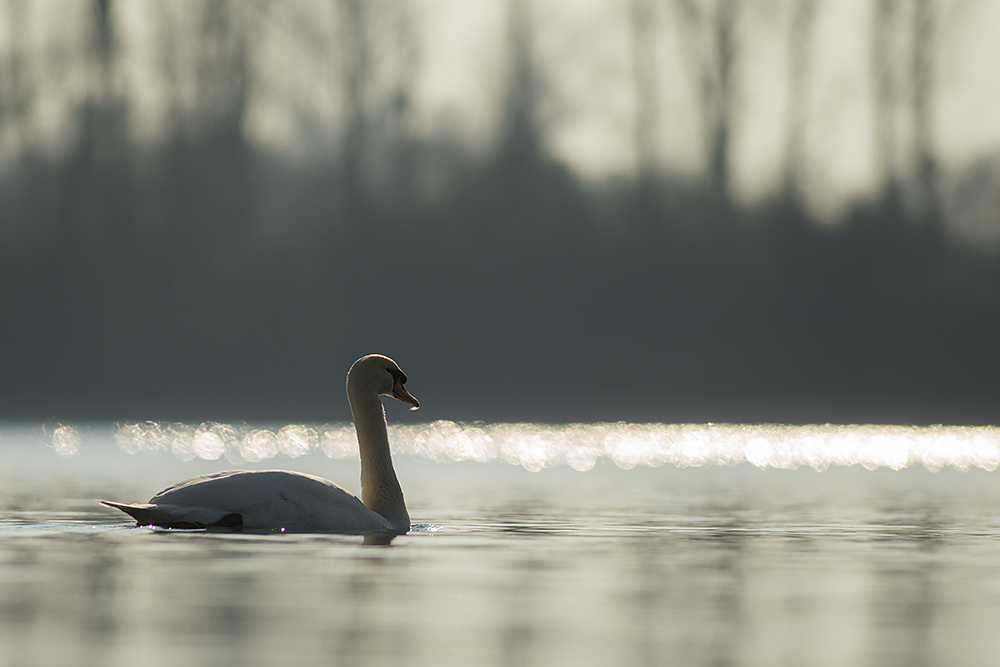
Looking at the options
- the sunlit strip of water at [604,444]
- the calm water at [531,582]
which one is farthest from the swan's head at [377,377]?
the sunlit strip of water at [604,444]

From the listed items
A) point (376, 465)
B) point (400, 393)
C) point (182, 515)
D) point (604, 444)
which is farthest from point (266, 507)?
point (604, 444)

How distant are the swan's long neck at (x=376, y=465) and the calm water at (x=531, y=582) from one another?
1.73 feet

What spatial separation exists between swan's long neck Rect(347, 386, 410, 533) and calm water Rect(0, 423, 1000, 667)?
53 cm

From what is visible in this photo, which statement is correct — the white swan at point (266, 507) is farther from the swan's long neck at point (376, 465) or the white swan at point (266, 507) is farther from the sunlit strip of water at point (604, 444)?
the sunlit strip of water at point (604, 444)

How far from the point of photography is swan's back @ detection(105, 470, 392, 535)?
37.2ft

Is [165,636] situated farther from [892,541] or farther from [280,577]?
[892,541]

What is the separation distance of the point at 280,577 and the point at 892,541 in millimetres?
5466

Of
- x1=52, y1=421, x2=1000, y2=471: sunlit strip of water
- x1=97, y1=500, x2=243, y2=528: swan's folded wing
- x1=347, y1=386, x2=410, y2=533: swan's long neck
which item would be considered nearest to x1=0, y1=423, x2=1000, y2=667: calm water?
x1=97, y1=500, x2=243, y2=528: swan's folded wing

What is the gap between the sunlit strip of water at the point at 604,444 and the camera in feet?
104

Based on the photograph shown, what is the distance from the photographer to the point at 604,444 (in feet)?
134

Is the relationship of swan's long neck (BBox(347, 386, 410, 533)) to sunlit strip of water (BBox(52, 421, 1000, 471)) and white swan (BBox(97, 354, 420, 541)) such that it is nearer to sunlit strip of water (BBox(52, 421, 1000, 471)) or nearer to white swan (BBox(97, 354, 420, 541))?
white swan (BBox(97, 354, 420, 541))

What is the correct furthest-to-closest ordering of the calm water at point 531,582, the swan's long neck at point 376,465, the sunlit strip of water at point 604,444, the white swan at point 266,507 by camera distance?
the sunlit strip of water at point 604,444
the swan's long neck at point 376,465
the white swan at point 266,507
the calm water at point 531,582

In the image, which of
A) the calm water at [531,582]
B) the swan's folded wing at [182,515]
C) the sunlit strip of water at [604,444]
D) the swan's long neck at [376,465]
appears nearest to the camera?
the calm water at [531,582]

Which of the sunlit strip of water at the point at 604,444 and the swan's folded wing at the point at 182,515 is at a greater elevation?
the sunlit strip of water at the point at 604,444
